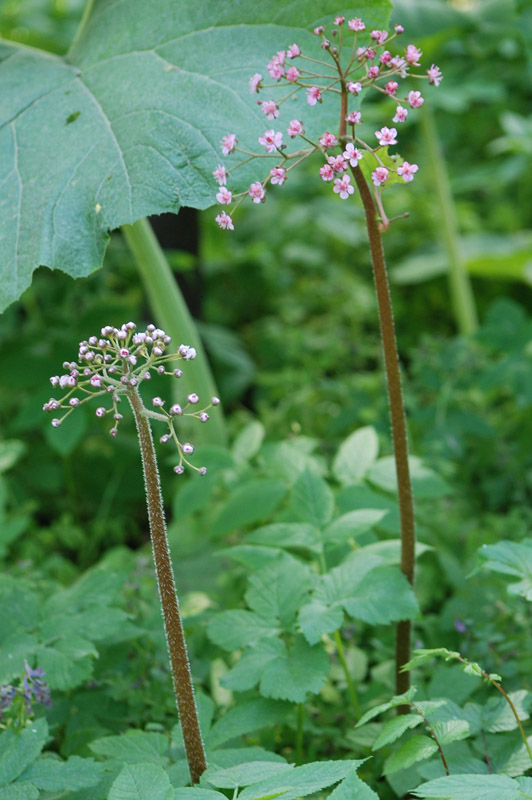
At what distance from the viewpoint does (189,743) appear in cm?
96

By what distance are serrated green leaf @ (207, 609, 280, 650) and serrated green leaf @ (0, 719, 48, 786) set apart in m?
0.27

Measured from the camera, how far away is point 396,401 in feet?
3.55

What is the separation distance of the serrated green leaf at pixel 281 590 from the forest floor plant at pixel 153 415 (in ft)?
0.77

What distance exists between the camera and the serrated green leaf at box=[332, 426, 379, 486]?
5.08ft

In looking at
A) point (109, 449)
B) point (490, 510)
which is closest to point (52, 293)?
point (109, 449)

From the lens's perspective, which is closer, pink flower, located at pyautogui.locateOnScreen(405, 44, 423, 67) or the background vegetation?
pink flower, located at pyautogui.locateOnScreen(405, 44, 423, 67)

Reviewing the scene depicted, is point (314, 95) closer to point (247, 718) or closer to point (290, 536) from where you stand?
point (290, 536)

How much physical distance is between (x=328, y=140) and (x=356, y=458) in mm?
778

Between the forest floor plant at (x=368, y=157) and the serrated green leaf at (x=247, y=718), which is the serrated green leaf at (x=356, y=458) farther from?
the serrated green leaf at (x=247, y=718)

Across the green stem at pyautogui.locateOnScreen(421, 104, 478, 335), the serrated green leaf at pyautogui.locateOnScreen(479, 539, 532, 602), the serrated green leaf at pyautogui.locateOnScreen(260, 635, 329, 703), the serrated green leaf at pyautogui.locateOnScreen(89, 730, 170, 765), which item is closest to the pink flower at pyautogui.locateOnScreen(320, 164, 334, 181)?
the serrated green leaf at pyautogui.locateOnScreen(479, 539, 532, 602)

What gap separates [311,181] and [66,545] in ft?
8.04

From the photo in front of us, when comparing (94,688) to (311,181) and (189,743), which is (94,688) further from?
(311,181)

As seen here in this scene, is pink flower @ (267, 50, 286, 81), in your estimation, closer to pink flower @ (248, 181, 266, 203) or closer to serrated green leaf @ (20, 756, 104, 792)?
pink flower @ (248, 181, 266, 203)

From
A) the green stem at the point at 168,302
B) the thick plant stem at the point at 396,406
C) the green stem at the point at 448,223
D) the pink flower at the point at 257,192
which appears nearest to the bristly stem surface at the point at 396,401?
the thick plant stem at the point at 396,406
